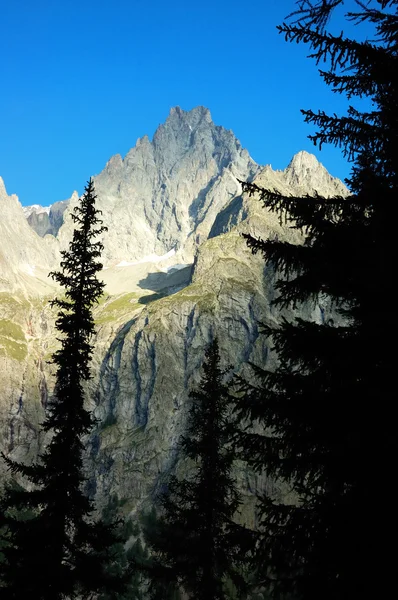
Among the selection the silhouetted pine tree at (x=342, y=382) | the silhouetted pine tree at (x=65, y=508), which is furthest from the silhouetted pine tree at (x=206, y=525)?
the silhouetted pine tree at (x=342, y=382)

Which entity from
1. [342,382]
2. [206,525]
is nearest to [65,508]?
[206,525]

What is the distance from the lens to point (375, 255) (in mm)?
8195

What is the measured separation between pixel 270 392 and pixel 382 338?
2.37 meters

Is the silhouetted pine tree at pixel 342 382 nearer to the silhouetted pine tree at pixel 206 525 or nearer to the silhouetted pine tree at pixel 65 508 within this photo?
the silhouetted pine tree at pixel 206 525

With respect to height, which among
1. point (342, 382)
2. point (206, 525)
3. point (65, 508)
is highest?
point (342, 382)

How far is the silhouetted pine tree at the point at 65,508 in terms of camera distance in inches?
659

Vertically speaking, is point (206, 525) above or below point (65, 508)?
below

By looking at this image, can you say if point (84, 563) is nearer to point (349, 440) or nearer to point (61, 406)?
point (61, 406)

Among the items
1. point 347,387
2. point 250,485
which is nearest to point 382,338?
point 347,387

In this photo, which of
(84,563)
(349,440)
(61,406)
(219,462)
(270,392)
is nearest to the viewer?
(349,440)

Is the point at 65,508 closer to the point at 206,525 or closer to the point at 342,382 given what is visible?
the point at 206,525

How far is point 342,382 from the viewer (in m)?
8.36

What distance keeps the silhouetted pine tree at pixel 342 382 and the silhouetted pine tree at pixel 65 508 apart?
11.2 meters

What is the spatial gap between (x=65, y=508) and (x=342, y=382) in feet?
45.6
